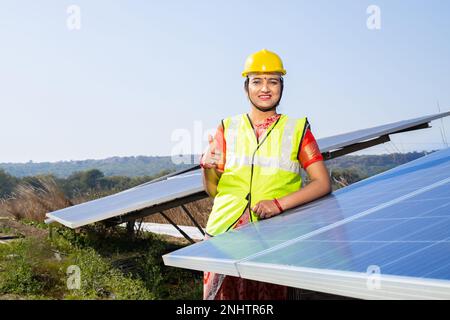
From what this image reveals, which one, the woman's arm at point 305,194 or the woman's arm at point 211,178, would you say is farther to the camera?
the woman's arm at point 211,178

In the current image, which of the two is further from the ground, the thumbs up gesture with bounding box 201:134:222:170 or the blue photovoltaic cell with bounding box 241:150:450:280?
the thumbs up gesture with bounding box 201:134:222:170

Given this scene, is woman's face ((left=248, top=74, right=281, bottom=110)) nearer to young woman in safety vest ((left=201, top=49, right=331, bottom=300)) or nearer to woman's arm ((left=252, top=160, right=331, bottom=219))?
young woman in safety vest ((left=201, top=49, right=331, bottom=300))

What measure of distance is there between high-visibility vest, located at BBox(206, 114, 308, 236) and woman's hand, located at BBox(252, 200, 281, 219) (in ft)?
0.13

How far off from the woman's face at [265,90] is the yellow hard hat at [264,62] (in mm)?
42

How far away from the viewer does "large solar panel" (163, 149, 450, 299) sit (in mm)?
1843

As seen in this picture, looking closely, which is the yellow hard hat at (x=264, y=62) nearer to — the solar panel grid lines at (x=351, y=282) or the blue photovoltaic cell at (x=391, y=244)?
the blue photovoltaic cell at (x=391, y=244)

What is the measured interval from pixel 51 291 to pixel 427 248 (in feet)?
20.1

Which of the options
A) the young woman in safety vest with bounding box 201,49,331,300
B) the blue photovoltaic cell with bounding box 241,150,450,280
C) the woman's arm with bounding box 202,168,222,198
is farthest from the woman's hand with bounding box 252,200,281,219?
the blue photovoltaic cell with bounding box 241,150,450,280

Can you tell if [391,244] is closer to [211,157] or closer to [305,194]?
[305,194]

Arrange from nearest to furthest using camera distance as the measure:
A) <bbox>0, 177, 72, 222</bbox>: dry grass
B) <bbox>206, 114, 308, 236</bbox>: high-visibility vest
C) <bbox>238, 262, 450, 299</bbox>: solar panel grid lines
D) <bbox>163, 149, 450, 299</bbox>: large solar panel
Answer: <bbox>238, 262, 450, 299</bbox>: solar panel grid lines → <bbox>163, 149, 450, 299</bbox>: large solar panel → <bbox>206, 114, 308, 236</bbox>: high-visibility vest → <bbox>0, 177, 72, 222</bbox>: dry grass

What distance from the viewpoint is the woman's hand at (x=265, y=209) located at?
129 inches

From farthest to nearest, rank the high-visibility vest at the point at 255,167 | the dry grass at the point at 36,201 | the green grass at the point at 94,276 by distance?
the dry grass at the point at 36,201, the green grass at the point at 94,276, the high-visibility vest at the point at 255,167

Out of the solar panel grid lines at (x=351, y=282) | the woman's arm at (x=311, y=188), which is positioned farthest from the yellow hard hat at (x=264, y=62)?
the solar panel grid lines at (x=351, y=282)
